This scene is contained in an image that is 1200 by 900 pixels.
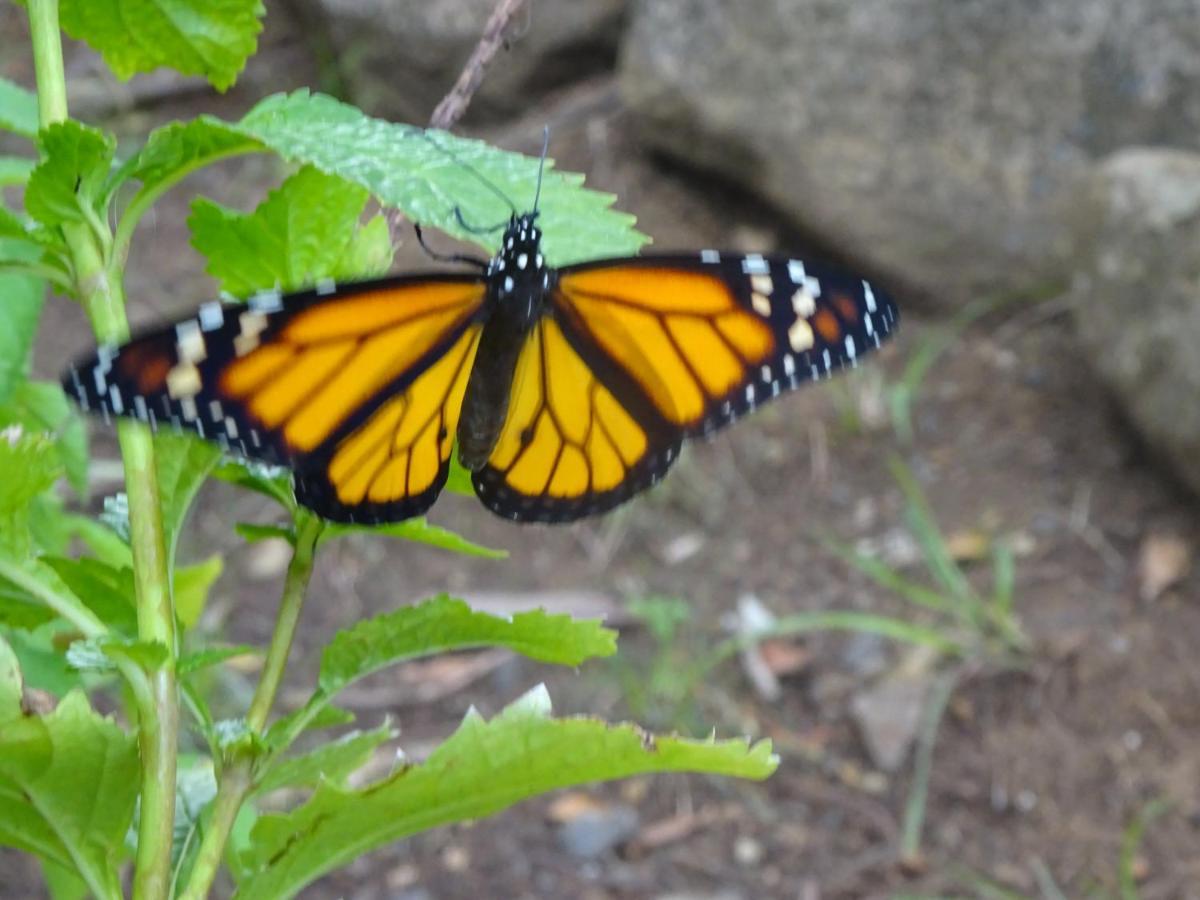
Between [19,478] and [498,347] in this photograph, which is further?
[498,347]

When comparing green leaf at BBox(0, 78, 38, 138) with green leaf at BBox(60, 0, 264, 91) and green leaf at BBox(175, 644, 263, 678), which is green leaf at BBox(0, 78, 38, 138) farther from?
green leaf at BBox(175, 644, 263, 678)

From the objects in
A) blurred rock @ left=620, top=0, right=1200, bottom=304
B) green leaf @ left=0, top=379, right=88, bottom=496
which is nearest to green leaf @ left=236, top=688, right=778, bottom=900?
green leaf @ left=0, top=379, right=88, bottom=496

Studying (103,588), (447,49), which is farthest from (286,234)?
(447,49)

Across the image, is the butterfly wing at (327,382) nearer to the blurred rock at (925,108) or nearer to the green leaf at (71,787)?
the green leaf at (71,787)

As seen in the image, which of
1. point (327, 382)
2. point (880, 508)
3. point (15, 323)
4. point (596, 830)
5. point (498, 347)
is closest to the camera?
point (327, 382)

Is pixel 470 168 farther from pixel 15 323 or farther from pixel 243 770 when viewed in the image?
pixel 15 323
